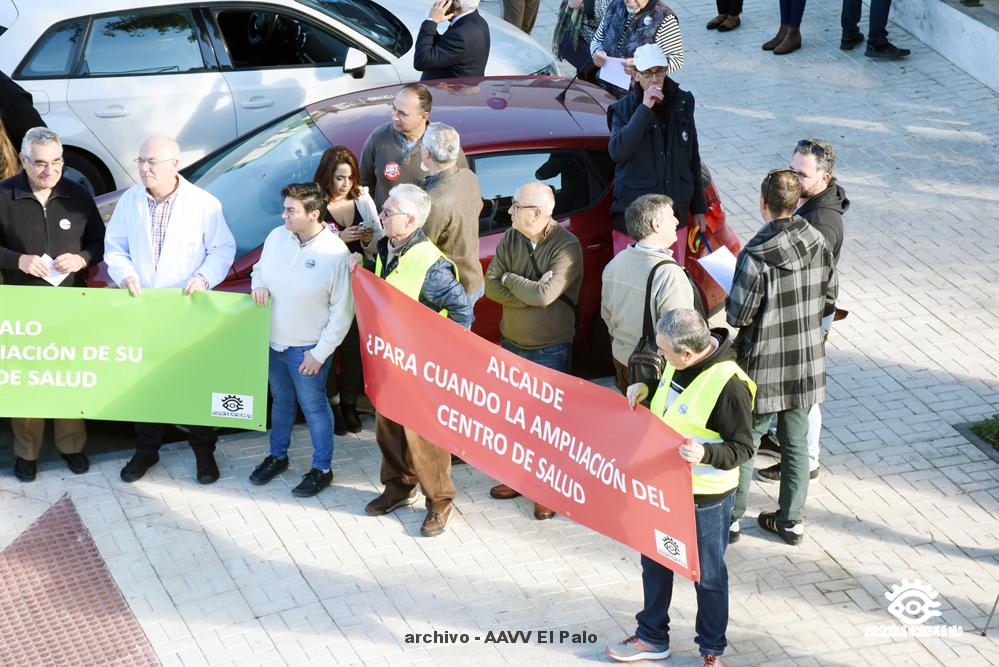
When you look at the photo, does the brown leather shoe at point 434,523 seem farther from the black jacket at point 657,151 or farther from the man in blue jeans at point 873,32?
the man in blue jeans at point 873,32

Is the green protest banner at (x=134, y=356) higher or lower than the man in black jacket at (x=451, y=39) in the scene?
lower

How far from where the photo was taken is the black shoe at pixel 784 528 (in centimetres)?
727

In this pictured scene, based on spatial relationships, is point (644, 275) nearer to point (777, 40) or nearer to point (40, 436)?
point (40, 436)

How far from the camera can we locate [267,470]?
7844mm

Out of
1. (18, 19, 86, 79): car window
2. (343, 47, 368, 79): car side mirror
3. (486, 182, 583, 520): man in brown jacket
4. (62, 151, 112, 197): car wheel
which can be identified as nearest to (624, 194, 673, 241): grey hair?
(486, 182, 583, 520): man in brown jacket

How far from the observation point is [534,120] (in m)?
8.68

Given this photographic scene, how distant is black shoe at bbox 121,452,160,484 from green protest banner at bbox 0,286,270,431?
1.30 feet

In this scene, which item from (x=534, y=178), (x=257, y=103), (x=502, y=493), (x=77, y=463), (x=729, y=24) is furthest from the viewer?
(x=729, y=24)

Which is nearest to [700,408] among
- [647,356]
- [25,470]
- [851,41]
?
[647,356]

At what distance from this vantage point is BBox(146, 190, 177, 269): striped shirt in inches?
293

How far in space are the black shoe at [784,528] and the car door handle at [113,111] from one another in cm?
583

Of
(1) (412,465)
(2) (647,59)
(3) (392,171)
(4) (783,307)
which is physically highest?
(2) (647,59)

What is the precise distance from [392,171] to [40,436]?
2482 mm

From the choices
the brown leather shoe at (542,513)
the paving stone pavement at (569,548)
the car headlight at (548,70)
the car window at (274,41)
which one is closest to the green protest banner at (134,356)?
the paving stone pavement at (569,548)
